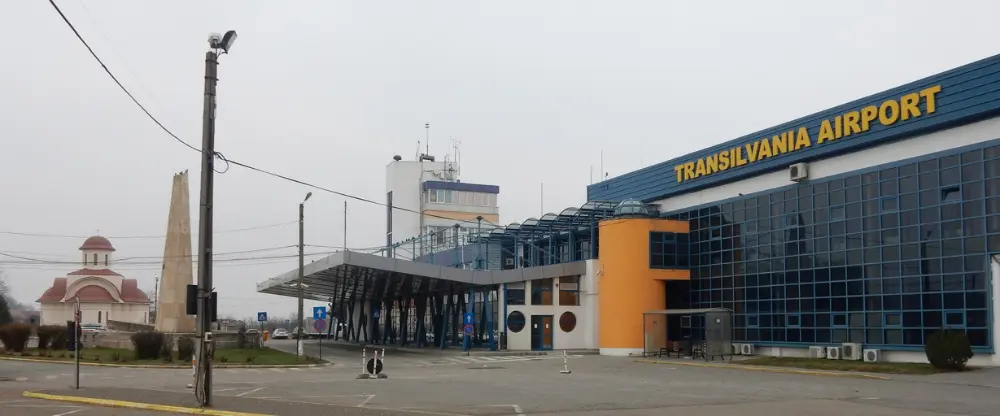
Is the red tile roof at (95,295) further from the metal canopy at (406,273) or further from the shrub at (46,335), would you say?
the shrub at (46,335)

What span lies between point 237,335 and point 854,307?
31089mm

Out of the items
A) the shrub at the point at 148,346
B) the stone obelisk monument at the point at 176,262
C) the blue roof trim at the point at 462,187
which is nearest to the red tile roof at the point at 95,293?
the blue roof trim at the point at 462,187

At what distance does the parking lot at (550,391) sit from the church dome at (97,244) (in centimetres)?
8181

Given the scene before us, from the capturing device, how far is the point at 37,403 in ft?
66.5

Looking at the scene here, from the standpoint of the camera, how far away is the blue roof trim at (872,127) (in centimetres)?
3081

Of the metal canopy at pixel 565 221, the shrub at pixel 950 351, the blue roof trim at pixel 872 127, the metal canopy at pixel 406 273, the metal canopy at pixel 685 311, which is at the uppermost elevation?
the blue roof trim at pixel 872 127

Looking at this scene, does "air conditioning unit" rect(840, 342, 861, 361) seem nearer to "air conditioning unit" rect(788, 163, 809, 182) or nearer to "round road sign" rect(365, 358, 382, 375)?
"air conditioning unit" rect(788, 163, 809, 182)

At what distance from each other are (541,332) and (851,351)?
18862mm

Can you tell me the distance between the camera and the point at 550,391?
77.8ft

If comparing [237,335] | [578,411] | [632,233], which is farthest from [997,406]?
[237,335]

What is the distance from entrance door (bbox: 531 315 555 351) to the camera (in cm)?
5056

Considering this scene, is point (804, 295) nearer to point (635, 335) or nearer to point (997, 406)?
point (635, 335)

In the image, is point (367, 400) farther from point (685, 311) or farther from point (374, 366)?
point (685, 311)

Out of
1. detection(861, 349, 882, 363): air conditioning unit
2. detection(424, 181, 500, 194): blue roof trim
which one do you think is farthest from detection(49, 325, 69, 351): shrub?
detection(424, 181, 500, 194): blue roof trim
